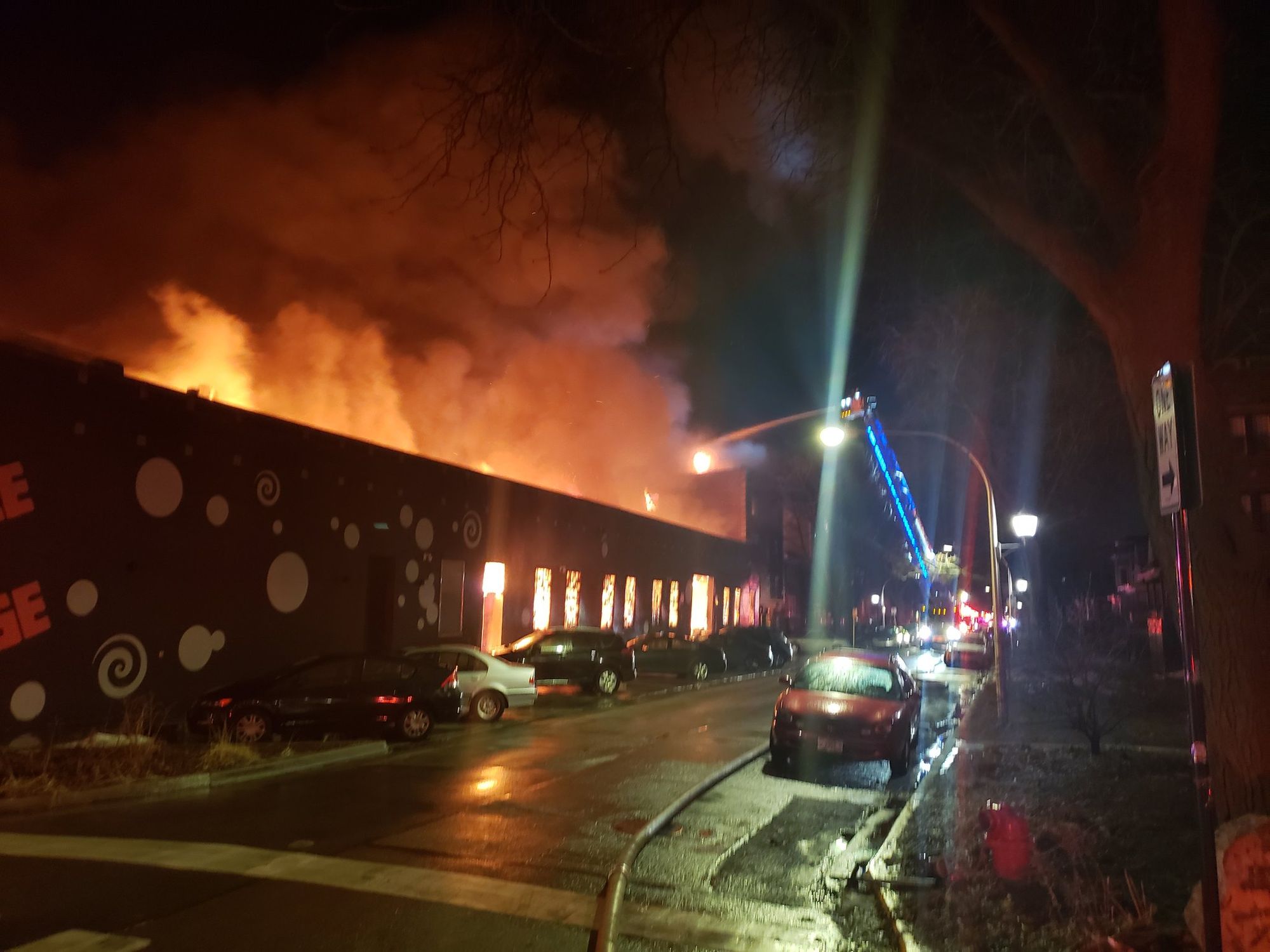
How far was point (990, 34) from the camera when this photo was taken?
8391 mm

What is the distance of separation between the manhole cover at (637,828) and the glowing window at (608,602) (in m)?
20.7

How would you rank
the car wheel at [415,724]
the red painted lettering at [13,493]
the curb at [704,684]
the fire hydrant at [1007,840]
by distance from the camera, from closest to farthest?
the fire hydrant at [1007,840] < the red painted lettering at [13,493] < the car wheel at [415,724] < the curb at [704,684]

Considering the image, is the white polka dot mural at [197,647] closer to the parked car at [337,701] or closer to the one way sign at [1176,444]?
the parked car at [337,701]

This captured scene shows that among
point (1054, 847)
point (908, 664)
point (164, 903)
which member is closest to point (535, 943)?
point (164, 903)

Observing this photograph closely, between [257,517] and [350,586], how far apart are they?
3.00m

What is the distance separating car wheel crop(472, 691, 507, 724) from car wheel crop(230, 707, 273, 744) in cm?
377

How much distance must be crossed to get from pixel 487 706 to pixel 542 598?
425 inches

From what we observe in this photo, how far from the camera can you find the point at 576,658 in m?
20.5

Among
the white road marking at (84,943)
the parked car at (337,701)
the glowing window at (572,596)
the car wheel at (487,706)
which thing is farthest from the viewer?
the glowing window at (572,596)

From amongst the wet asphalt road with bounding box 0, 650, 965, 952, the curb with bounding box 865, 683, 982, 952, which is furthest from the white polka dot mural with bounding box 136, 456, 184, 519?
the curb with bounding box 865, 683, 982, 952

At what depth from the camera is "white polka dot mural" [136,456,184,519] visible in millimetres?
14211

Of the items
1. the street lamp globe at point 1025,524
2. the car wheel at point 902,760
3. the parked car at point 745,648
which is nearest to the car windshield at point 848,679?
the car wheel at point 902,760

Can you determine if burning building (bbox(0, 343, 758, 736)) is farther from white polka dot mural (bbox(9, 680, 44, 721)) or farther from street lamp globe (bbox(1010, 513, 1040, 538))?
street lamp globe (bbox(1010, 513, 1040, 538))

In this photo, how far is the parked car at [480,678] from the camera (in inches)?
616
